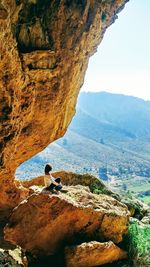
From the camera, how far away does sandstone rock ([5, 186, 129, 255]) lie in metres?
17.4

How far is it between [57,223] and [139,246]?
4.31m

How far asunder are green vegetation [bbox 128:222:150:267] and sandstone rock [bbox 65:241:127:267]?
116 centimetres

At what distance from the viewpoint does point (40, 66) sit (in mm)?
19812

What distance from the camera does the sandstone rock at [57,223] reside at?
57.0ft

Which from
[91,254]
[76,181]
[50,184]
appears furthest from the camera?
[76,181]

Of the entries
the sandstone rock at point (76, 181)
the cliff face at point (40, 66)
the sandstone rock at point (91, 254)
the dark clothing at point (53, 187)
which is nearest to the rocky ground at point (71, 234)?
the sandstone rock at point (91, 254)

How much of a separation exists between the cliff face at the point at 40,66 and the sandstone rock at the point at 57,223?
10.7ft

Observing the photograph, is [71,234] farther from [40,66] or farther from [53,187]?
[40,66]

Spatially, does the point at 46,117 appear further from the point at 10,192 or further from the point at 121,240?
the point at 121,240

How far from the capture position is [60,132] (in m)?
26.5

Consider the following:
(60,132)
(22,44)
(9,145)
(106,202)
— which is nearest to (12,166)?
(60,132)

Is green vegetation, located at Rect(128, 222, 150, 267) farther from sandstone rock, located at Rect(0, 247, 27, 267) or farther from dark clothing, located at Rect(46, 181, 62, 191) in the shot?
sandstone rock, located at Rect(0, 247, 27, 267)

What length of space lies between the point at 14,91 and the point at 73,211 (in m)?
6.64

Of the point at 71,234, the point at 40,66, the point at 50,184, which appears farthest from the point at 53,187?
the point at 40,66
